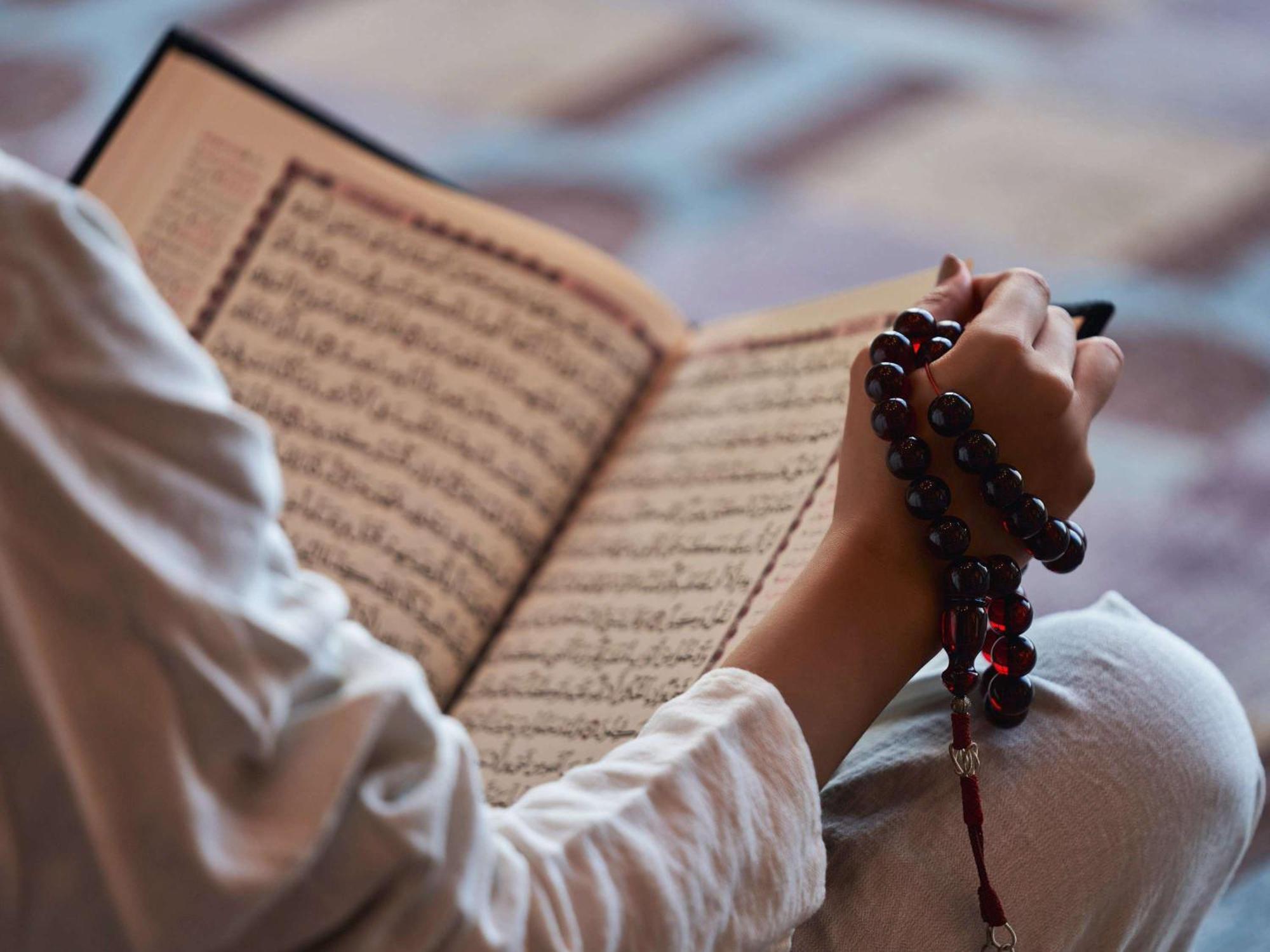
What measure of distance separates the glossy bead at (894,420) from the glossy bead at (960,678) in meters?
0.09

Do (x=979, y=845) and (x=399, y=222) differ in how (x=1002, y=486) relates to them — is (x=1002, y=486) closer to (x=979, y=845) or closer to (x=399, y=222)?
(x=979, y=845)

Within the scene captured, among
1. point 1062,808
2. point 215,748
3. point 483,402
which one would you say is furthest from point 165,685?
point 483,402

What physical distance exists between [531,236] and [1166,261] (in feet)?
3.46

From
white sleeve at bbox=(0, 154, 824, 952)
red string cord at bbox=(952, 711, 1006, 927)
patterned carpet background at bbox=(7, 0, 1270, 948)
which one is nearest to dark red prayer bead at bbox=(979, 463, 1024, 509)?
red string cord at bbox=(952, 711, 1006, 927)

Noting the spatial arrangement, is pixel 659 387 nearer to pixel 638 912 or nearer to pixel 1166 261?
pixel 638 912

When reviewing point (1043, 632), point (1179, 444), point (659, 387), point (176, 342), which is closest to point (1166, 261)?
point (1179, 444)

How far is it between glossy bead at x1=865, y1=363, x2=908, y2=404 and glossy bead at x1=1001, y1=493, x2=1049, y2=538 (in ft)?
0.20

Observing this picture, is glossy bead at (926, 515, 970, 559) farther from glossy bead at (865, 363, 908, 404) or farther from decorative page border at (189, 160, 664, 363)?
decorative page border at (189, 160, 664, 363)

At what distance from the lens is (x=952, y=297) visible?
60cm

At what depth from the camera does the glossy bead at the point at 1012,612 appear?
557 mm

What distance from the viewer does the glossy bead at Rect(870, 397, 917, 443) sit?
0.54m

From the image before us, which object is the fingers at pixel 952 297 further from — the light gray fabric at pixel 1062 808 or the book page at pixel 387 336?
the book page at pixel 387 336

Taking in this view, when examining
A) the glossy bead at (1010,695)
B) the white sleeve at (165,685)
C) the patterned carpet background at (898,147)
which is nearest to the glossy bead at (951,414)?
the glossy bead at (1010,695)

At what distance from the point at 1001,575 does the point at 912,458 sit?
0.19 feet
